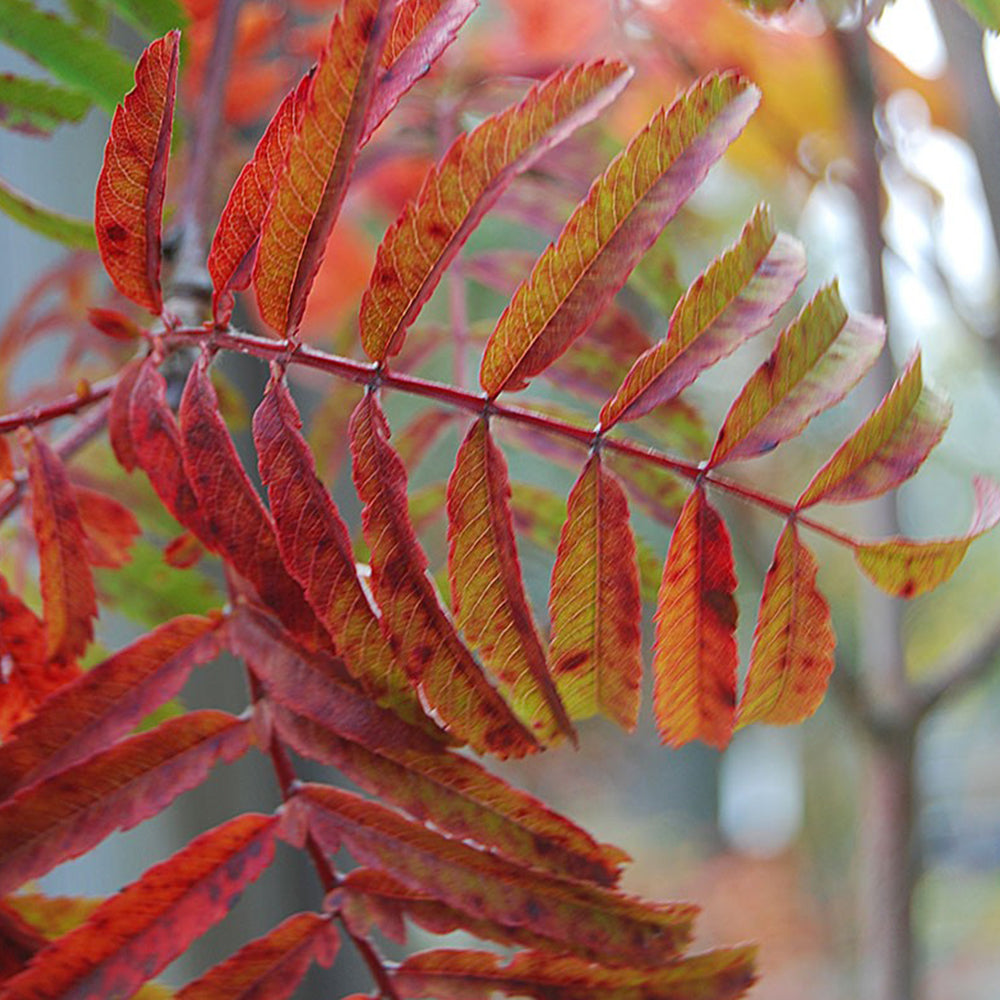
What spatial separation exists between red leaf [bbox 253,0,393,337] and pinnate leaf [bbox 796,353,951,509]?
13 centimetres

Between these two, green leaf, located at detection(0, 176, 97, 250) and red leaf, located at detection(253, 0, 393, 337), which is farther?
green leaf, located at detection(0, 176, 97, 250)

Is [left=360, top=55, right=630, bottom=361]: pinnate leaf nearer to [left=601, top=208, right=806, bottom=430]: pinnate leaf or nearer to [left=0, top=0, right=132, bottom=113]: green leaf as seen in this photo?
[left=601, top=208, right=806, bottom=430]: pinnate leaf

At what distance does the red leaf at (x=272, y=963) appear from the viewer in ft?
0.98

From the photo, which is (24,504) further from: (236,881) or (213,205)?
(213,205)

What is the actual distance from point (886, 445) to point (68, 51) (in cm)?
30

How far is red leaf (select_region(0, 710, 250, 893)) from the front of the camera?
29 cm

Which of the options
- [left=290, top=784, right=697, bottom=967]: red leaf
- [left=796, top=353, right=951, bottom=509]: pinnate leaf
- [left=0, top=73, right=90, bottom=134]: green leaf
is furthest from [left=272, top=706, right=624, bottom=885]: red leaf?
[left=0, top=73, right=90, bottom=134]: green leaf

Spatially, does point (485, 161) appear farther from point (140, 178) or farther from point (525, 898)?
point (525, 898)

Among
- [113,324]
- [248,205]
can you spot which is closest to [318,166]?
[248,205]

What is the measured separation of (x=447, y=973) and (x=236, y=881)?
0.07m

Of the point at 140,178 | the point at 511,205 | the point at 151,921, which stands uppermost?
the point at 511,205

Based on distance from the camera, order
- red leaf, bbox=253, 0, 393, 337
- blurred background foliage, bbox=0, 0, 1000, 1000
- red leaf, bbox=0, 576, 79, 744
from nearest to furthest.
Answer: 1. red leaf, bbox=253, 0, 393, 337
2. red leaf, bbox=0, 576, 79, 744
3. blurred background foliage, bbox=0, 0, 1000, 1000

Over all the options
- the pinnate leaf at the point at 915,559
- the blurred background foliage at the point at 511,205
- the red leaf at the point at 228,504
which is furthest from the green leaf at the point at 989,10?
the red leaf at the point at 228,504

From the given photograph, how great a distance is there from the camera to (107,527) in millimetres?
384
